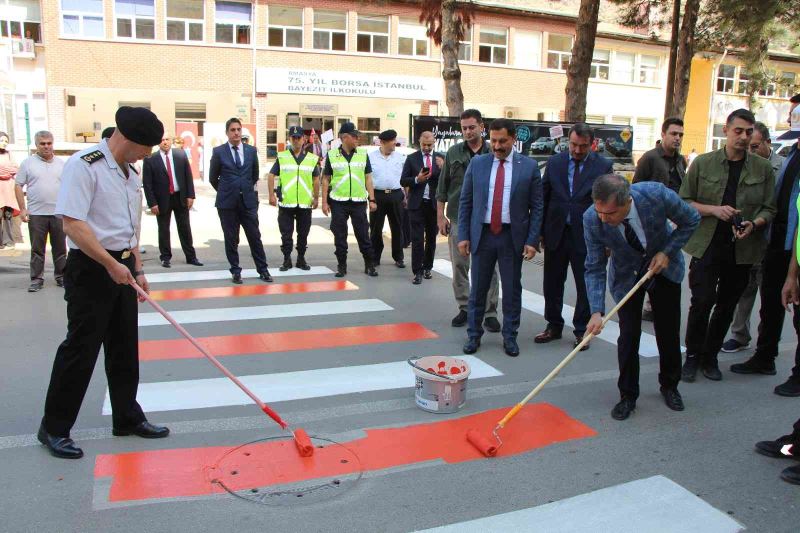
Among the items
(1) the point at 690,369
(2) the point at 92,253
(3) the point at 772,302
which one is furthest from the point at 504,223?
(2) the point at 92,253

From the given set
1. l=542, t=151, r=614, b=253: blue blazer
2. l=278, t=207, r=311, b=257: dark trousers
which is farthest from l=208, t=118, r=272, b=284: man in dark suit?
l=542, t=151, r=614, b=253: blue blazer

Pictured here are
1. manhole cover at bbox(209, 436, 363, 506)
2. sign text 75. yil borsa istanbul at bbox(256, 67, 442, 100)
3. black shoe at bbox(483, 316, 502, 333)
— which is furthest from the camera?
sign text 75. yil borsa istanbul at bbox(256, 67, 442, 100)

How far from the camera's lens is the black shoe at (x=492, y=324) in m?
6.94

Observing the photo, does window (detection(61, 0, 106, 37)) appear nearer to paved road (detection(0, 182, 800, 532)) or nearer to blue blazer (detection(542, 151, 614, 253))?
paved road (detection(0, 182, 800, 532))

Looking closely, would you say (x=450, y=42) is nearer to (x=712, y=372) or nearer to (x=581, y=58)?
(x=581, y=58)

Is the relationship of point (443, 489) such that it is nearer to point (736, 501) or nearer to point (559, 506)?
point (559, 506)

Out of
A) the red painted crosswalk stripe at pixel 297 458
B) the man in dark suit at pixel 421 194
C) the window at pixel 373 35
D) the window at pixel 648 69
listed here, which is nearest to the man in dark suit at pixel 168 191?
the man in dark suit at pixel 421 194

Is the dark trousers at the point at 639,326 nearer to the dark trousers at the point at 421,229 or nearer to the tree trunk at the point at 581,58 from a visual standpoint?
the dark trousers at the point at 421,229

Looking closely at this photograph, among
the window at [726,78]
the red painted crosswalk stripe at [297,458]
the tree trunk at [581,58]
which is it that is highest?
the window at [726,78]

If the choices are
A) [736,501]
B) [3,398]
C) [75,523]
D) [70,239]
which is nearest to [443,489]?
[736,501]

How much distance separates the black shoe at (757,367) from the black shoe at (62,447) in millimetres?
4934

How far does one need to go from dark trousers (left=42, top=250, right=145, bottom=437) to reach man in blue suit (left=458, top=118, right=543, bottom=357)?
306 centimetres

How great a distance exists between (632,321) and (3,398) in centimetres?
445

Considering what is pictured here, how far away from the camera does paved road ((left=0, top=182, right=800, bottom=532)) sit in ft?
11.4
